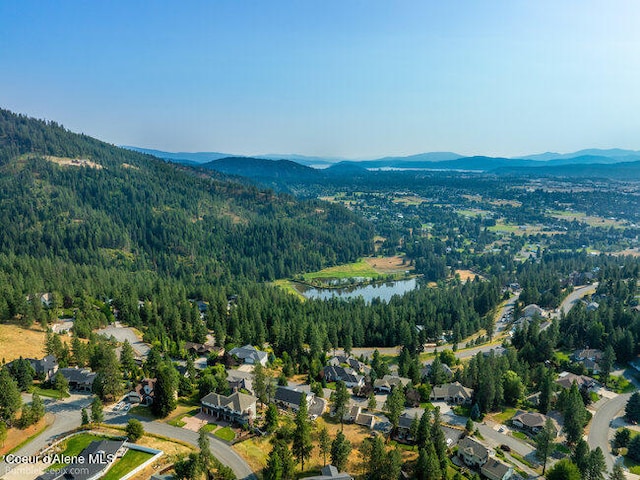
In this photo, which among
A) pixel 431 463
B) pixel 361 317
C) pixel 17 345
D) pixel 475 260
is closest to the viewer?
pixel 431 463

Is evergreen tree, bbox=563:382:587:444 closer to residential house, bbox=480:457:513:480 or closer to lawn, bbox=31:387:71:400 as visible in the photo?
residential house, bbox=480:457:513:480

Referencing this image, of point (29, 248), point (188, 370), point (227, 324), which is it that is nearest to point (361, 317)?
point (227, 324)

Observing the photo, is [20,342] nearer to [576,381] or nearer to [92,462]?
[92,462]

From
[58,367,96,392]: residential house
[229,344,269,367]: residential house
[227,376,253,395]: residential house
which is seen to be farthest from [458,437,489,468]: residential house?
[58,367,96,392]: residential house

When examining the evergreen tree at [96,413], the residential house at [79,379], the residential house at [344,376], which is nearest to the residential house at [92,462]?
the evergreen tree at [96,413]

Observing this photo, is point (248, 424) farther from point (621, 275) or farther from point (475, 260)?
point (475, 260)

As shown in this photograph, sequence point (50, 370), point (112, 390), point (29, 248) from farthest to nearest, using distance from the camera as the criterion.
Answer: point (29, 248)
point (50, 370)
point (112, 390)

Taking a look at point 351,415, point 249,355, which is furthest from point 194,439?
point 249,355

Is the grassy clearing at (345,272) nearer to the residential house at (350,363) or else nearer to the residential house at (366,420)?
the residential house at (350,363)
